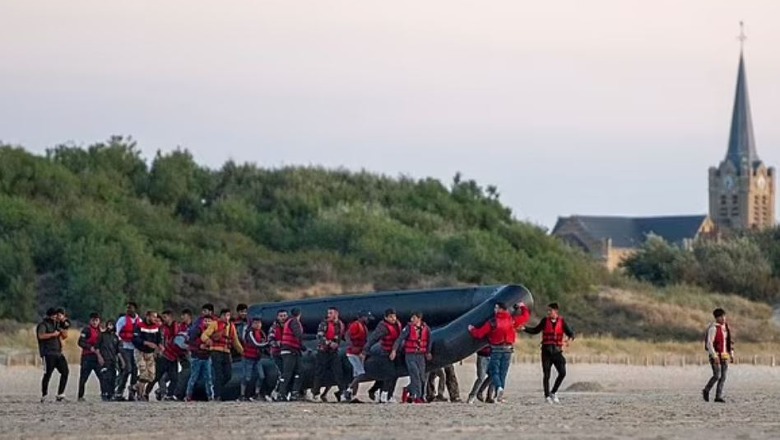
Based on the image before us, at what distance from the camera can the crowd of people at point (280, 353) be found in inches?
1175

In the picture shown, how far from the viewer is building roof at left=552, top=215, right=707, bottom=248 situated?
13025 centimetres

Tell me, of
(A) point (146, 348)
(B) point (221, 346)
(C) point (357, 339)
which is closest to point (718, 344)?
(C) point (357, 339)

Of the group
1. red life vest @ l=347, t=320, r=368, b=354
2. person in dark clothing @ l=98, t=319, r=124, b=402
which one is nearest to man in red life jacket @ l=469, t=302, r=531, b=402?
red life vest @ l=347, t=320, r=368, b=354

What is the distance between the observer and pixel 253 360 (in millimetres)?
32688

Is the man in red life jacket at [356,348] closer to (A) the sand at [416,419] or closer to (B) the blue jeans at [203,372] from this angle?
(A) the sand at [416,419]

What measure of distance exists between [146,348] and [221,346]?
1385mm

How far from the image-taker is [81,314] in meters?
53.4

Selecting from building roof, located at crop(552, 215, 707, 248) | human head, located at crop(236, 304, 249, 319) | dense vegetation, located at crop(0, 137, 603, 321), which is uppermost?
building roof, located at crop(552, 215, 707, 248)

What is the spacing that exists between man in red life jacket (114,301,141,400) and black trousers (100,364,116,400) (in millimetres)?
130

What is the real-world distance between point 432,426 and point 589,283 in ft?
141

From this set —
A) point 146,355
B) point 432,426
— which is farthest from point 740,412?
point 146,355

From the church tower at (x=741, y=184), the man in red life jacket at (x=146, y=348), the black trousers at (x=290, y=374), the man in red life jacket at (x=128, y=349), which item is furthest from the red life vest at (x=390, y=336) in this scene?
the church tower at (x=741, y=184)

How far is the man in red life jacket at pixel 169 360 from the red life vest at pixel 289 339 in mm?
2033

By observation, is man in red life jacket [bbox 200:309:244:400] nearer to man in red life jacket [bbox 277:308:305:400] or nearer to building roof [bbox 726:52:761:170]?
man in red life jacket [bbox 277:308:305:400]
